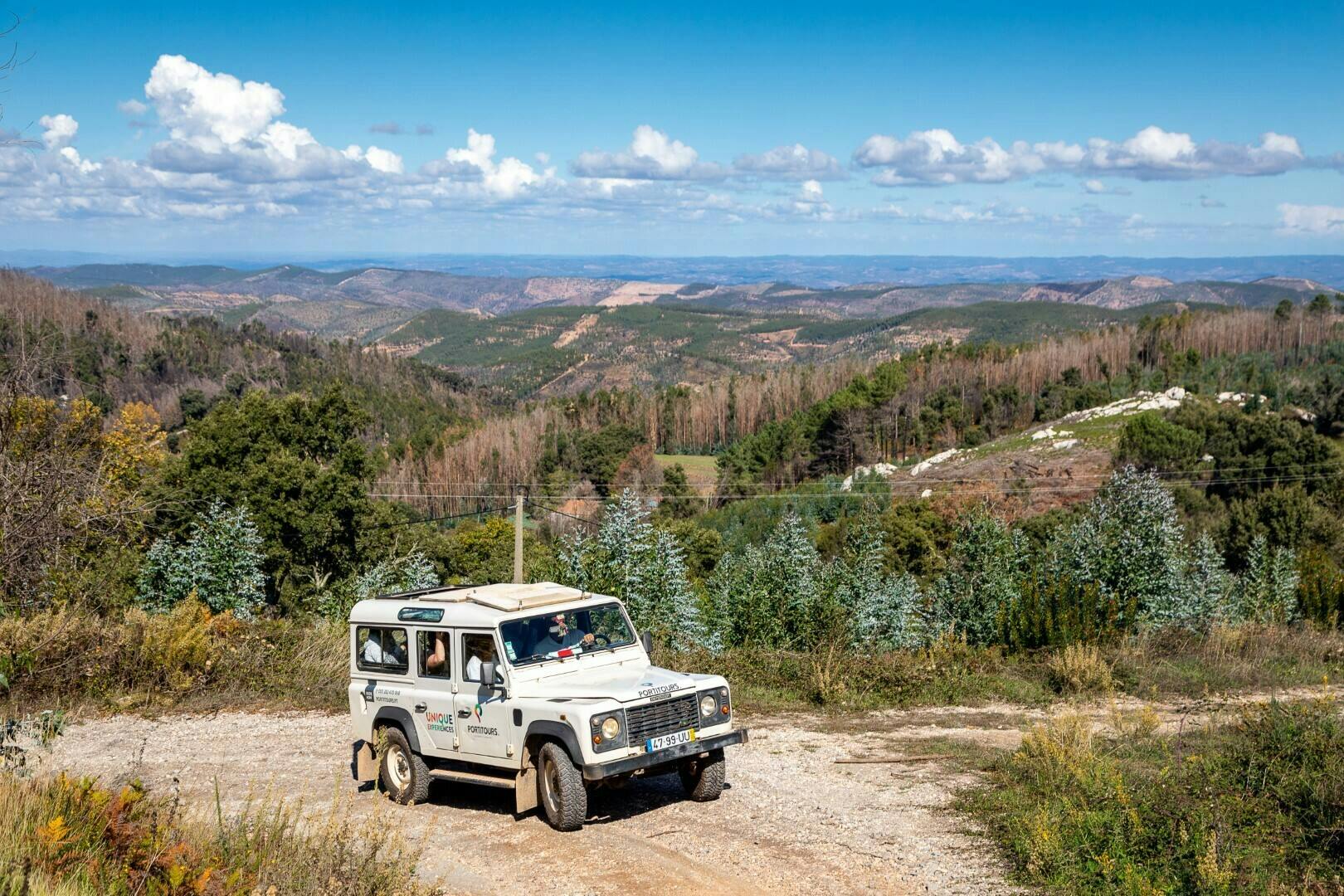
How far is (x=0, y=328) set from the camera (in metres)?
126

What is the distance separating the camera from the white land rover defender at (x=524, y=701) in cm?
962

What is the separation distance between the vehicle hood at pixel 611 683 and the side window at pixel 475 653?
50 cm

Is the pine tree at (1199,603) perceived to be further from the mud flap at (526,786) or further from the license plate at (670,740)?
the mud flap at (526,786)

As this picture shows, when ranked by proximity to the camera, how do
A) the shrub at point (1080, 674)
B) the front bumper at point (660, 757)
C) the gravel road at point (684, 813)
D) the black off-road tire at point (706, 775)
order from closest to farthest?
1. the gravel road at point (684, 813)
2. the front bumper at point (660, 757)
3. the black off-road tire at point (706, 775)
4. the shrub at point (1080, 674)

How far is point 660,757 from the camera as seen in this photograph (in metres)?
9.65

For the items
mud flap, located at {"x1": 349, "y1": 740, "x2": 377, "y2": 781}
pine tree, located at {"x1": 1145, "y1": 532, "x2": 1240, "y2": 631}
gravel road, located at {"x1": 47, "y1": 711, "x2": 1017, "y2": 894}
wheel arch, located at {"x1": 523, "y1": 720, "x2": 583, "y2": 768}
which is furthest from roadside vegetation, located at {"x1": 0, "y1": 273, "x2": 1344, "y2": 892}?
wheel arch, located at {"x1": 523, "y1": 720, "x2": 583, "y2": 768}

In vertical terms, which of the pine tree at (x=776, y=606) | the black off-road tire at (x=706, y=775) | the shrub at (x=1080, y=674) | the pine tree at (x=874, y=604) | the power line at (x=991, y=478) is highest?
the black off-road tire at (x=706, y=775)

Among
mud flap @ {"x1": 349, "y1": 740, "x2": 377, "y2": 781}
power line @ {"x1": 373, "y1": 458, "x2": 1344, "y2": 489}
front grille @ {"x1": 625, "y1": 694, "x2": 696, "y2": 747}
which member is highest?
front grille @ {"x1": 625, "y1": 694, "x2": 696, "y2": 747}

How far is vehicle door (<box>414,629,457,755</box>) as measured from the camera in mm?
10797

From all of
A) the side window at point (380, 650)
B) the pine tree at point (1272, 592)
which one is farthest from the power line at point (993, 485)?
the side window at point (380, 650)

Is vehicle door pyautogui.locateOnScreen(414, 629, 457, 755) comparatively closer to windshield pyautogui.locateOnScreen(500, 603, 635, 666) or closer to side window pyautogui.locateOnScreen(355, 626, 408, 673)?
side window pyautogui.locateOnScreen(355, 626, 408, 673)

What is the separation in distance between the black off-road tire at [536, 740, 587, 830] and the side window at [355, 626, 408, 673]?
2.29 meters

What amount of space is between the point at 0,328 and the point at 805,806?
468 feet

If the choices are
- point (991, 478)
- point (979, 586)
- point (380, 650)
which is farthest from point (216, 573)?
point (991, 478)
